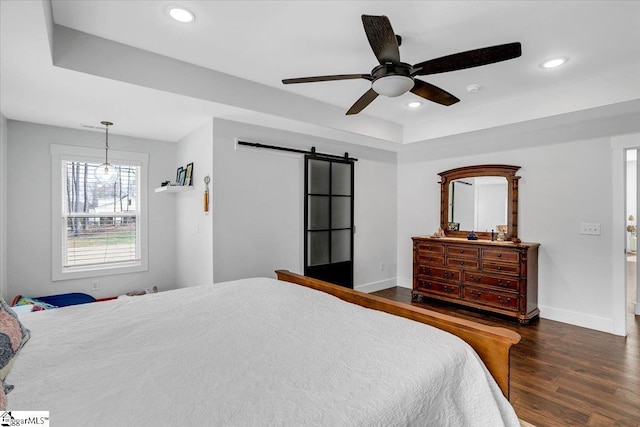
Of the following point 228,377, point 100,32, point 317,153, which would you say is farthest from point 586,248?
point 100,32

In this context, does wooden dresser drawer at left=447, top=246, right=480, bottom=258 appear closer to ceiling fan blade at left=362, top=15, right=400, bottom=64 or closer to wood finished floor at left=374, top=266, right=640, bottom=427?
wood finished floor at left=374, top=266, right=640, bottom=427

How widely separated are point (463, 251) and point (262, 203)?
8.61 feet

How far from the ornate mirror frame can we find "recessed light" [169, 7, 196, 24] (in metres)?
3.86

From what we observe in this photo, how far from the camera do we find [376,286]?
508cm

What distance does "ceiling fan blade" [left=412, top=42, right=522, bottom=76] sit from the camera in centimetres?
182

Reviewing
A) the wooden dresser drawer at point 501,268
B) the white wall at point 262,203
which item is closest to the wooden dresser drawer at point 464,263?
the wooden dresser drawer at point 501,268

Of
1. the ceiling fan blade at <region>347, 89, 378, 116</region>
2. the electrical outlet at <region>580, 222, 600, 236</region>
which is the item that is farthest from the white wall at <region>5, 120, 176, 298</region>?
the electrical outlet at <region>580, 222, 600, 236</region>

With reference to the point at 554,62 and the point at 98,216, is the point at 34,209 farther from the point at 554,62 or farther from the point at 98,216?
the point at 554,62

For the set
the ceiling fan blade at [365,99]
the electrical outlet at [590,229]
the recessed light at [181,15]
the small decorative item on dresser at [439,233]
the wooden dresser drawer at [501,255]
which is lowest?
the wooden dresser drawer at [501,255]

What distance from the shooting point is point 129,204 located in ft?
13.8

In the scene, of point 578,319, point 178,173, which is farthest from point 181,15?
point 578,319

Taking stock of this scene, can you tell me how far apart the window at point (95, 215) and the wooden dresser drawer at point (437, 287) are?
380 centimetres

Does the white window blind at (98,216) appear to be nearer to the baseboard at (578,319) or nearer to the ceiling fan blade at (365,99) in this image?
the ceiling fan blade at (365,99)

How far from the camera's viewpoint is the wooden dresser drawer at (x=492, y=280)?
366 cm
